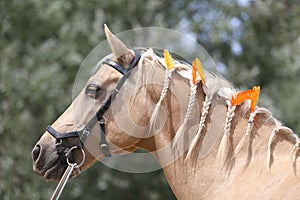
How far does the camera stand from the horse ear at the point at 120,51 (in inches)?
161

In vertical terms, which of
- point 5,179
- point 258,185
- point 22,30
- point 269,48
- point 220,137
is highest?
point 269,48

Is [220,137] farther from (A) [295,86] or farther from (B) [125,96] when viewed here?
(A) [295,86]

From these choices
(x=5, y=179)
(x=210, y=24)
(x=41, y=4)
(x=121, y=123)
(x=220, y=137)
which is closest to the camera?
(x=220, y=137)

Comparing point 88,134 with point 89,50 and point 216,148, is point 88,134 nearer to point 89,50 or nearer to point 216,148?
point 216,148

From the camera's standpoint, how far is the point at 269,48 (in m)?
15.9

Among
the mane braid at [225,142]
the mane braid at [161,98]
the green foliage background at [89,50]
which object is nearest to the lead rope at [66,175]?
the mane braid at [161,98]

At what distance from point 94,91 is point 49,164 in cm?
65

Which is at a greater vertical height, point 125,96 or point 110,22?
point 110,22

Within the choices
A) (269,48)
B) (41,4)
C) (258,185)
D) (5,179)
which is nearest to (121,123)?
(258,185)

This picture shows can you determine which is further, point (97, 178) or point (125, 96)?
point (97, 178)

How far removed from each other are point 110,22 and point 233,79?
3.41 m

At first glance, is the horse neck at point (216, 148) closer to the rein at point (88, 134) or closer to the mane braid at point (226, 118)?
the mane braid at point (226, 118)

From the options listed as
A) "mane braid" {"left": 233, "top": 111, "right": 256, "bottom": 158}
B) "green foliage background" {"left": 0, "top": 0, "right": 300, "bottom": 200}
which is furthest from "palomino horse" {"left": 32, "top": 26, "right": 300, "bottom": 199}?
"green foliage background" {"left": 0, "top": 0, "right": 300, "bottom": 200}

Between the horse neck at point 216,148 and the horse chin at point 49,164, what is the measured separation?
76 cm
